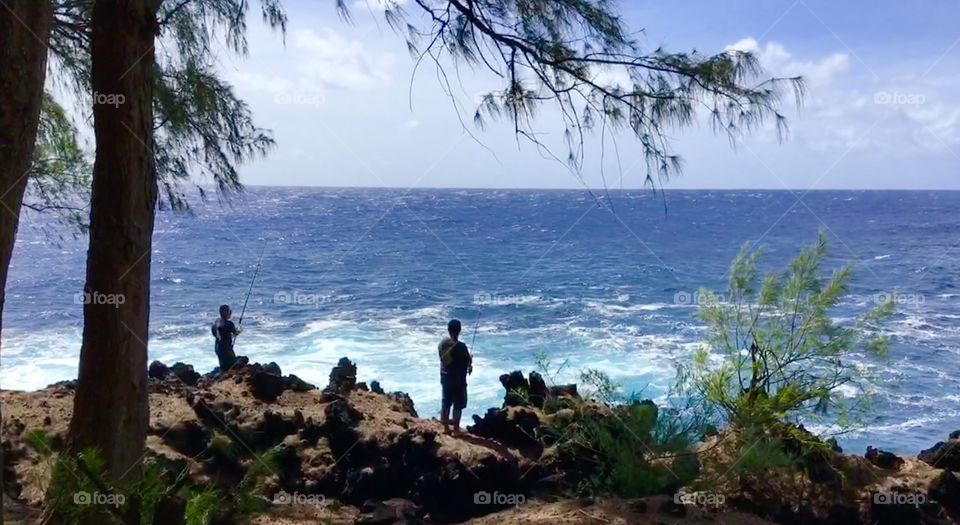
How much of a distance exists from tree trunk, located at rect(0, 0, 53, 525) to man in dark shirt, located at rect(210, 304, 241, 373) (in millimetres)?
7497

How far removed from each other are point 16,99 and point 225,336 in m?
8.03

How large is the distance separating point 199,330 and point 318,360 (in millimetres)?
5345

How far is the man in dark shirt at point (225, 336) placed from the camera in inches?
458

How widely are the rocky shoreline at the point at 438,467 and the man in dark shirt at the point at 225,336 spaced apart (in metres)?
1.51

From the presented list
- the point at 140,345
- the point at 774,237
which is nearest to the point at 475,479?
the point at 140,345

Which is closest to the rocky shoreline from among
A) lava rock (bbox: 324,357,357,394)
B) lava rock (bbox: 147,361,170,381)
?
lava rock (bbox: 324,357,357,394)

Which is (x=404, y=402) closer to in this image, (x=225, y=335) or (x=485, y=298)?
(x=225, y=335)

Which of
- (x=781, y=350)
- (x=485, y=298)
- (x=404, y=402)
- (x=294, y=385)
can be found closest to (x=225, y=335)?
(x=294, y=385)

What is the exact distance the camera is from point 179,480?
5.58 metres

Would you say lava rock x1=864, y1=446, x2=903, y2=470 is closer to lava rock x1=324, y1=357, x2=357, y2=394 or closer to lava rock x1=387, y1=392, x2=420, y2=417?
lava rock x1=387, y1=392, x2=420, y2=417

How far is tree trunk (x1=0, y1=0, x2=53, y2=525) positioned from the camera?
3.98 meters

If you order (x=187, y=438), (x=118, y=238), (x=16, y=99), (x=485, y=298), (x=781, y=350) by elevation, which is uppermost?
(x=16, y=99)

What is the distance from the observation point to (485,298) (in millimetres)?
30875

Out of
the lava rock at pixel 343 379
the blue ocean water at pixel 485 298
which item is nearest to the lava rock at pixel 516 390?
the blue ocean water at pixel 485 298
